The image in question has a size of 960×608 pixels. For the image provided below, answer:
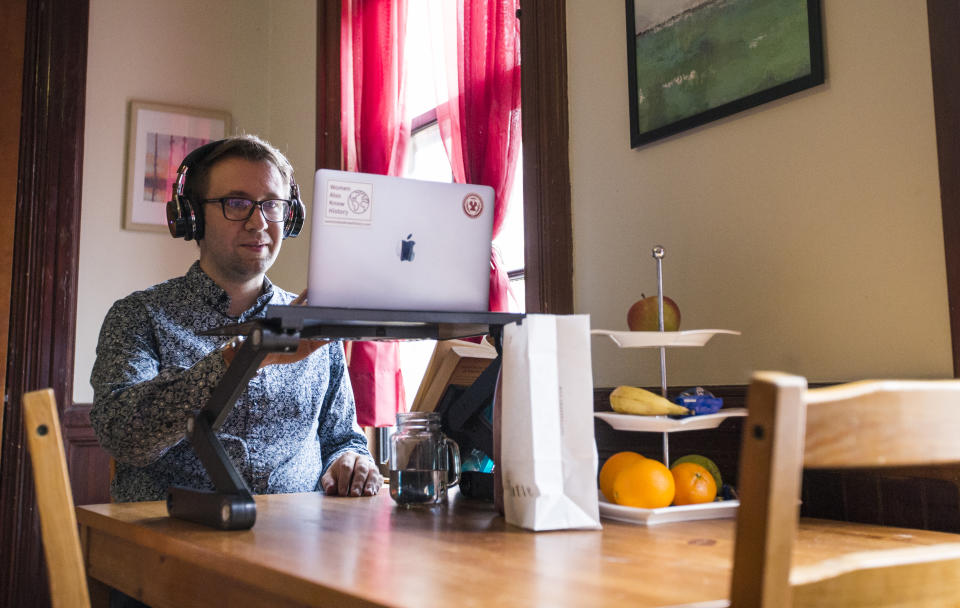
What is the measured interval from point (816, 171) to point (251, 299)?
122 centimetres

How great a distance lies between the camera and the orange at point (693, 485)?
1222 millimetres

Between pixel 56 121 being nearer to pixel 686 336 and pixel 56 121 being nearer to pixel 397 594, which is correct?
pixel 686 336

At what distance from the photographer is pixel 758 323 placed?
4.87 ft

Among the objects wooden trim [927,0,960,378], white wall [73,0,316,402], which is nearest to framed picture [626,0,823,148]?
wooden trim [927,0,960,378]

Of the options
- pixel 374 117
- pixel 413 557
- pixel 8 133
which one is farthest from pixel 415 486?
pixel 8 133

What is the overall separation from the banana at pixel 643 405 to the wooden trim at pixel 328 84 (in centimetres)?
217

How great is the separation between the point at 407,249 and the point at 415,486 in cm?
43

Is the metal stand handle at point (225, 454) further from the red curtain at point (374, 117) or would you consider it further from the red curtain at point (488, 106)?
the red curtain at point (374, 117)

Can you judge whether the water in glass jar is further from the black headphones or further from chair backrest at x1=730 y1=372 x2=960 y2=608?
chair backrest at x1=730 y1=372 x2=960 y2=608

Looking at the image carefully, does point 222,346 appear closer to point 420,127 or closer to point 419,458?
point 419,458

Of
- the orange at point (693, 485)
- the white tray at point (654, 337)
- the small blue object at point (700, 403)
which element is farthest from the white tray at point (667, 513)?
the white tray at point (654, 337)

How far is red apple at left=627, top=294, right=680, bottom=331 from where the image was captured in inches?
55.1

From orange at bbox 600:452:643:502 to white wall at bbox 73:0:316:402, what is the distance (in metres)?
2.30

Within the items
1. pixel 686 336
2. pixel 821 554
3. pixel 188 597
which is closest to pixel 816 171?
pixel 686 336
